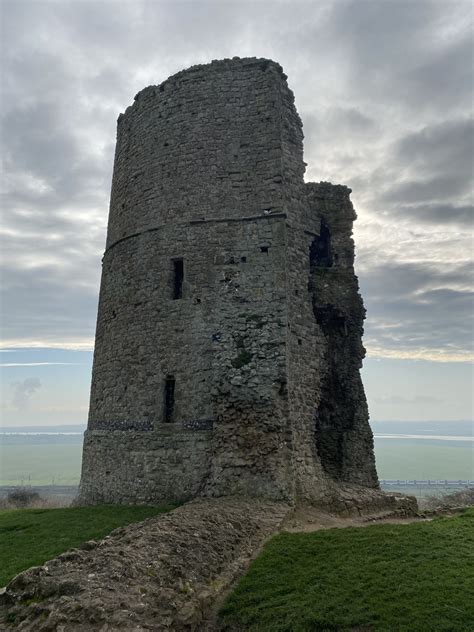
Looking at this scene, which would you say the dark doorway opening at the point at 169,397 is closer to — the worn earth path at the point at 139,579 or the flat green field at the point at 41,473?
the worn earth path at the point at 139,579

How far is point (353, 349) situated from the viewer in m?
16.3

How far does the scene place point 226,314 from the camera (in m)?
14.3

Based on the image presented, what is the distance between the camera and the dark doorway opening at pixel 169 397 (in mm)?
14551

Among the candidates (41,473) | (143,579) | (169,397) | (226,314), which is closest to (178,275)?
(226,314)


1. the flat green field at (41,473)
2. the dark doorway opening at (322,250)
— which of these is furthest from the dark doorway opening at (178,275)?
the flat green field at (41,473)

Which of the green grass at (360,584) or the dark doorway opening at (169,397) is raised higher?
the dark doorway opening at (169,397)

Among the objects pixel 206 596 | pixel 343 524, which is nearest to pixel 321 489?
pixel 343 524

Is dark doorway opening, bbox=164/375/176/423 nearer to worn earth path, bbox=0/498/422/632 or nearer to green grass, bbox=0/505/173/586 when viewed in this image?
green grass, bbox=0/505/173/586

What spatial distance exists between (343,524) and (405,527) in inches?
74.0

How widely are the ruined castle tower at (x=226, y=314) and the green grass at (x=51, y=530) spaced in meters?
0.96

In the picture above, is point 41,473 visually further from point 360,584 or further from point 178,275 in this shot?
point 360,584

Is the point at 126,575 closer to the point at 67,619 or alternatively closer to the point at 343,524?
the point at 67,619

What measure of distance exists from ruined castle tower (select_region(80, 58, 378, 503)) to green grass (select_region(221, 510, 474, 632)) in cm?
279

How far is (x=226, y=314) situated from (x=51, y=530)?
6823mm
